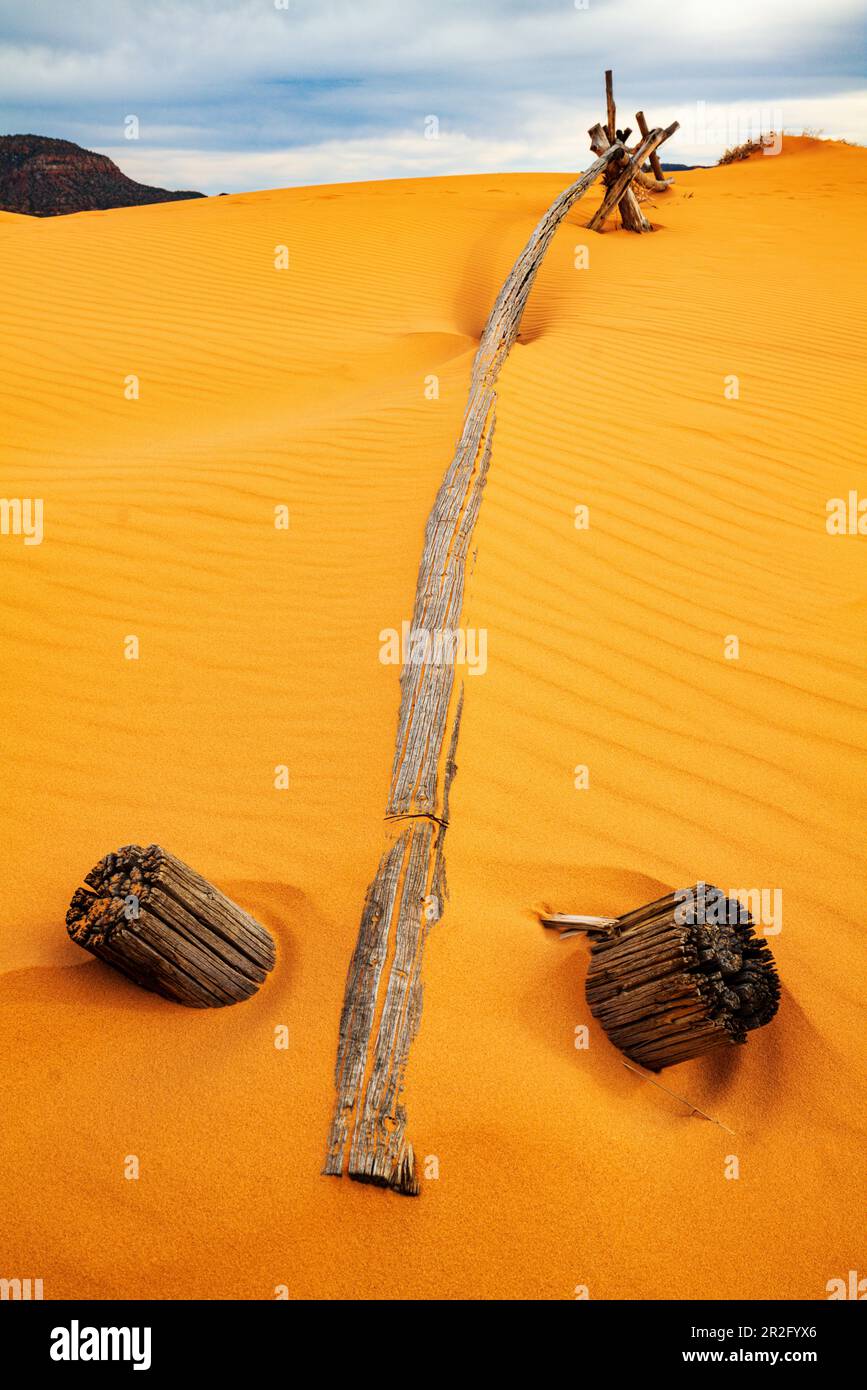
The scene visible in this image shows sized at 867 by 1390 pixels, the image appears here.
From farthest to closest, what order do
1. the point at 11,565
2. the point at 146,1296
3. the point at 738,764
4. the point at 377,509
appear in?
the point at 377,509 < the point at 11,565 < the point at 738,764 < the point at 146,1296

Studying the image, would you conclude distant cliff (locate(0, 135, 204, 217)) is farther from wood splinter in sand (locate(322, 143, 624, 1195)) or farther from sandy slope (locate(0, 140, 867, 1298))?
wood splinter in sand (locate(322, 143, 624, 1195))

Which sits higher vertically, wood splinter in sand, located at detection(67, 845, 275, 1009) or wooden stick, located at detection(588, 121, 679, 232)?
wooden stick, located at detection(588, 121, 679, 232)

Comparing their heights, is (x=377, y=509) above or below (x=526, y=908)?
above

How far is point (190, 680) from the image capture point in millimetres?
3789

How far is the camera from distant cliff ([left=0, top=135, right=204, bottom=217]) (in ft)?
82.9

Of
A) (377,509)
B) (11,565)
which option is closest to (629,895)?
(377,509)

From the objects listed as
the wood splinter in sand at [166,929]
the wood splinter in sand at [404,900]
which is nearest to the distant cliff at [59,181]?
the wood splinter in sand at [404,900]

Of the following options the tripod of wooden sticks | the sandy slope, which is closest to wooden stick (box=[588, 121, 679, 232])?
the tripod of wooden sticks

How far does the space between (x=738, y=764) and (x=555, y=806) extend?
811 millimetres

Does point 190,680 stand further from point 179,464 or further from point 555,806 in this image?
point 179,464

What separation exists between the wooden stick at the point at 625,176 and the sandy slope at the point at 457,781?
5.22 meters

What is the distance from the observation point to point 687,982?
2193 mm

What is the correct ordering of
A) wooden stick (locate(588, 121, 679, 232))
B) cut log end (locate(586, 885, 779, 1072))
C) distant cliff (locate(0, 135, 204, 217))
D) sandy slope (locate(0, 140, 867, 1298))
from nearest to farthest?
sandy slope (locate(0, 140, 867, 1298))
cut log end (locate(586, 885, 779, 1072))
wooden stick (locate(588, 121, 679, 232))
distant cliff (locate(0, 135, 204, 217))

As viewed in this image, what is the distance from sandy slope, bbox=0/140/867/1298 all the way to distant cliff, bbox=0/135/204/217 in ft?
70.7
